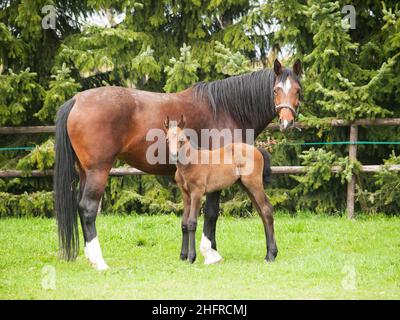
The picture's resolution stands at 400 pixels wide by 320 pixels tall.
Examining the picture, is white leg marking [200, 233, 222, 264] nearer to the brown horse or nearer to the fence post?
the brown horse

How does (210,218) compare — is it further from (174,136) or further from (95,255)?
(95,255)

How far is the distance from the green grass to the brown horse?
1.97 ft

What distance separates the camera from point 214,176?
22.9ft

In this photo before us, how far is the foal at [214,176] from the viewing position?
688 centimetres

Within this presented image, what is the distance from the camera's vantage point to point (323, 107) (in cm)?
1029

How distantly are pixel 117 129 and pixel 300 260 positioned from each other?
8.29 ft

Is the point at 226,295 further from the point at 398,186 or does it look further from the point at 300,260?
the point at 398,186

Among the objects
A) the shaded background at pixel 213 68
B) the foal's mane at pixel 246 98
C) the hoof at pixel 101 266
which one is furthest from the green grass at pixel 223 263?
the foal's mane at pixel 246 98

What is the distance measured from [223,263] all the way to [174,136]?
1.59 m

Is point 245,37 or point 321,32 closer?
point 321,32

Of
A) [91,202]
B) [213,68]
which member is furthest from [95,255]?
[213,68]
